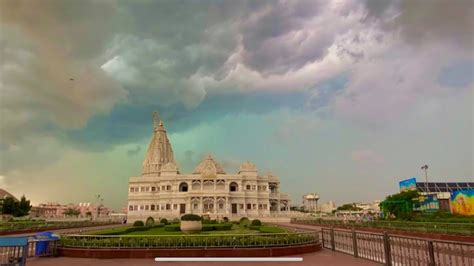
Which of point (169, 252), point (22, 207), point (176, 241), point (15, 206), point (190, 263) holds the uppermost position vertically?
point (15, 206)

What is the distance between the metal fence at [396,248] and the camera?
8258mm

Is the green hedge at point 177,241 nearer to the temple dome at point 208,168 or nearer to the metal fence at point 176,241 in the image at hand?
the metal fence at point 176,241

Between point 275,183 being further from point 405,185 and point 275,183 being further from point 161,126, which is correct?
point 161,126

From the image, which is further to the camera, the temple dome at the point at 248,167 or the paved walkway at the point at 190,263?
Result: the temple dome at the point at 248,167

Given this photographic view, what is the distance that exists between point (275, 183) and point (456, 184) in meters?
40.2

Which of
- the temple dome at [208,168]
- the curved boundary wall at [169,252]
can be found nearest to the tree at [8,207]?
the temple dome at [208,168]

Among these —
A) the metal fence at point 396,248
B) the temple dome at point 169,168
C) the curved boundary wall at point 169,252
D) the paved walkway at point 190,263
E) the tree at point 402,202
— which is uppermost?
the temple dome at point 169,168

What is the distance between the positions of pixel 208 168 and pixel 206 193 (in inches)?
306

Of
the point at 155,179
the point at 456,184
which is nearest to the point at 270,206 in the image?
the point at 155,179

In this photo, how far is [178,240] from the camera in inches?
554

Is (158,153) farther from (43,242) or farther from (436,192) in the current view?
(43,242)

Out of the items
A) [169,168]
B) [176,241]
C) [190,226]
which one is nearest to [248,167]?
[169,168]

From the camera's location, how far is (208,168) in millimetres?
81250

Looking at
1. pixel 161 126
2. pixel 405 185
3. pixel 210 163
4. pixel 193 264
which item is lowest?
pixel 193 264
